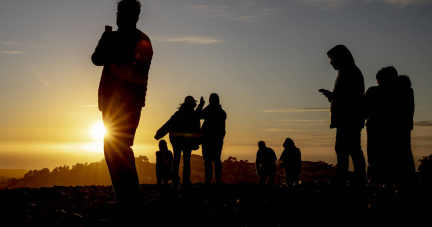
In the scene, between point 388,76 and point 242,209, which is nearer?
point 242,209

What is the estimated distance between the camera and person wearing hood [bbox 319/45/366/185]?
7.57 m

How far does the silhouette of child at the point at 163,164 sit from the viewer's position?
16.4m

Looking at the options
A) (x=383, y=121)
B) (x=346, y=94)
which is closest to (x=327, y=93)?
(x=346, y=94)

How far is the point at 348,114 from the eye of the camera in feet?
25.0

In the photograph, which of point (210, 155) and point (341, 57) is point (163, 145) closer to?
point (210, 155)

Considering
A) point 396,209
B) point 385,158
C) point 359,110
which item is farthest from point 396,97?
point 396,209

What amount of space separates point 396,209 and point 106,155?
14.9ft

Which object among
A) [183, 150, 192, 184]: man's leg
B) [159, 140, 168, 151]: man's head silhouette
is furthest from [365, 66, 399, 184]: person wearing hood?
[159, 140, 168, 151]: man's head silhouette

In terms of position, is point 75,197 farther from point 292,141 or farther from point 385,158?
point 292,141

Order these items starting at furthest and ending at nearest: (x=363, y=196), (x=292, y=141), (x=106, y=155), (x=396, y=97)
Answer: (x=292, y=141)
(x=396, y=97)
(x=363, y=196)
(x=106, y=155)

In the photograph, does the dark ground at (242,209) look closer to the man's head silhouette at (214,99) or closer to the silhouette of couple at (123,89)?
the silhouette of couple at (123,89)

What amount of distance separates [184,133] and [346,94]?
5084 mm

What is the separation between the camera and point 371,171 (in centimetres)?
1034

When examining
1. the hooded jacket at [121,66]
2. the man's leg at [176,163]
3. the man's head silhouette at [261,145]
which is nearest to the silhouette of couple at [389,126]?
the man's leg at [176,163]
